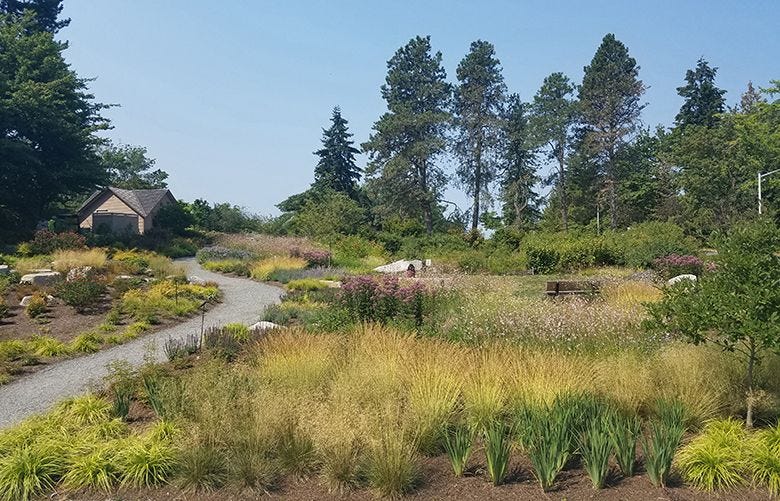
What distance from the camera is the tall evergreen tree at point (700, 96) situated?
45.0 m

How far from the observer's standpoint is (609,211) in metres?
43.2

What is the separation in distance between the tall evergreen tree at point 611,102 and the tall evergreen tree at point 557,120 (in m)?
1.65

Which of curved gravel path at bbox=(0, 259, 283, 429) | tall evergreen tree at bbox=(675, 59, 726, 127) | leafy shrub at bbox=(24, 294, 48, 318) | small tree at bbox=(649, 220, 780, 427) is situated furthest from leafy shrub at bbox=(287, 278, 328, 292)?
tall evergreen tree at bbox=(675, 59, 726, 127)

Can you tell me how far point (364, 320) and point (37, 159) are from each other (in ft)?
75.1

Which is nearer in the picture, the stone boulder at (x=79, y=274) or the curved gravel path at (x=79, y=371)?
the curved gravel path at (x=79, y=371)

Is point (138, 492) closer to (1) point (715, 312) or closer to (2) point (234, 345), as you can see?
(2) point (234, 345)

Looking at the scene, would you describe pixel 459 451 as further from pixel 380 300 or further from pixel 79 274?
pixel 79 274

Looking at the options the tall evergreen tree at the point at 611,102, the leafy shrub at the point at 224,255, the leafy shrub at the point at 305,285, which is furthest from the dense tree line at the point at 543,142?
the leafy shrub at the point at 305,285

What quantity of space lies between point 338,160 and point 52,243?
31.1 m

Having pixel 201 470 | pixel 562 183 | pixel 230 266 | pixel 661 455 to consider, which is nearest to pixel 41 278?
pixel 230 266

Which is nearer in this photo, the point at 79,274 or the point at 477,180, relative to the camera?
the point at 79,274

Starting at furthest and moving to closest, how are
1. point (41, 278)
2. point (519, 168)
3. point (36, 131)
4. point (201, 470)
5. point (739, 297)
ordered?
point (519, 168), point (36, 131), point (41, 278), point (739, 297), point (201, 470)

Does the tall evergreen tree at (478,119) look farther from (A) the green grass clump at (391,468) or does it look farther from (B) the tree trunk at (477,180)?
(A) the green grass clump at (391,468)

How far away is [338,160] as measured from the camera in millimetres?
49938
